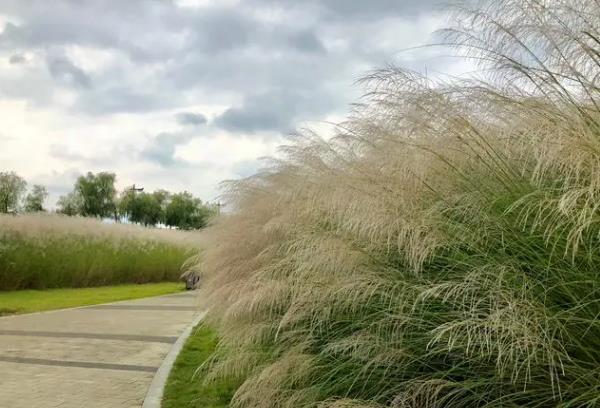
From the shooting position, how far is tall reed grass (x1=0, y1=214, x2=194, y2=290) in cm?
1524

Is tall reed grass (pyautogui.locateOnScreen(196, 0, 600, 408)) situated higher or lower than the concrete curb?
higher

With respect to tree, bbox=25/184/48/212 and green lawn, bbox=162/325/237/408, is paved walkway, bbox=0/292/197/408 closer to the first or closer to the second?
green lawn, bbox=162/325/237/408

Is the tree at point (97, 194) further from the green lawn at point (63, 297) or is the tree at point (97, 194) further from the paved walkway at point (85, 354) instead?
the paved walkway at point (85, 354)

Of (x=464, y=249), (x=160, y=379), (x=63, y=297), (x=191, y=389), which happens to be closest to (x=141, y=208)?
(x=63, y=297)

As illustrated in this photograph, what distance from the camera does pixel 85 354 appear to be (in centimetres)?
773

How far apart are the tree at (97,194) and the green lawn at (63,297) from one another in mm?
35987

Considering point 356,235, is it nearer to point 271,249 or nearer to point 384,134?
point 384,134

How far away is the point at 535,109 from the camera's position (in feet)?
9.55

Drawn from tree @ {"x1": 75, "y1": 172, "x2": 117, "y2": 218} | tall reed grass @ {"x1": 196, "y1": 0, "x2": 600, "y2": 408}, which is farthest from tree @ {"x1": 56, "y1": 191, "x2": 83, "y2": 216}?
tall reed grass @ {"x1": 196, "y1": 0, "x2": 600, "y2": 408}

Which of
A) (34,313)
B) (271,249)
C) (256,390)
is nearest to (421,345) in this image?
(256,390)

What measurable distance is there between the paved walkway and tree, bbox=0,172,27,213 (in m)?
34.5

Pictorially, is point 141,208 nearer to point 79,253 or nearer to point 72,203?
point 72,203

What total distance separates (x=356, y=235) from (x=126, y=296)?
506 inches

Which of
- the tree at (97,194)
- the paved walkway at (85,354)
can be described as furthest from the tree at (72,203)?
the paved walkway at (85,354)
